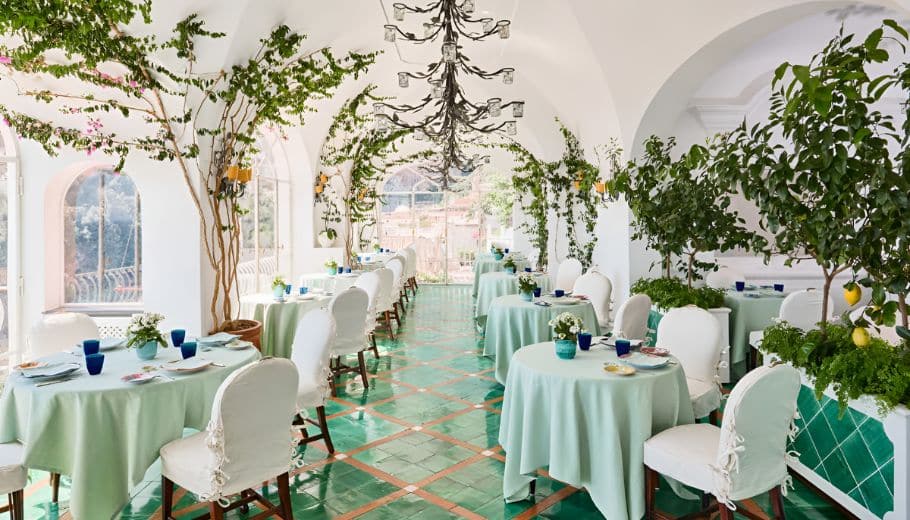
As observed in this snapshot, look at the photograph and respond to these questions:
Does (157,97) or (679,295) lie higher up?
(157,97)

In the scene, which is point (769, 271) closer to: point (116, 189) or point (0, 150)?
point (116, 189)

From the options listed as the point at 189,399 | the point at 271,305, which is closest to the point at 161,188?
the point at 271,305

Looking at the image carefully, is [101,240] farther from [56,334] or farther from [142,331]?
[142,331]

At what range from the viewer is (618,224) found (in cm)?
702

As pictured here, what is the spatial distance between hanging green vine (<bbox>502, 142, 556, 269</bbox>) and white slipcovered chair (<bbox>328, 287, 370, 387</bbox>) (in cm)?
615

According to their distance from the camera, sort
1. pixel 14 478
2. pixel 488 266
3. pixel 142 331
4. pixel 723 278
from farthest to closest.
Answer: pixel 488 266
pixel 723 278
pixel 142 331
pixel 14 478

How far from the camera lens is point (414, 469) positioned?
3492mm

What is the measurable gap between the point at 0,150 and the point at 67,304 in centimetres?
165

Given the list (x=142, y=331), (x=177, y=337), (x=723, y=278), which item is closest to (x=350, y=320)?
(x=177, y=337)

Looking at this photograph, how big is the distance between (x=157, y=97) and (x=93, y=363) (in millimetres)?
2642

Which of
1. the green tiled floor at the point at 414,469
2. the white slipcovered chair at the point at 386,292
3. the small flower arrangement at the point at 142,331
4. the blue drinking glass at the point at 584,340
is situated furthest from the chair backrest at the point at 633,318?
the white slipcovered chair at the point at 386,292

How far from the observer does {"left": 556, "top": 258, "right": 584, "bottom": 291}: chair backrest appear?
7439 mm

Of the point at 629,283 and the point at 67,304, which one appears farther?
the point at 629,283

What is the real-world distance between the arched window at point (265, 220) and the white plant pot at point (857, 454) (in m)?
6.11
